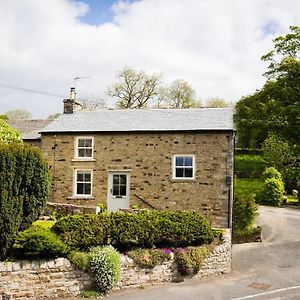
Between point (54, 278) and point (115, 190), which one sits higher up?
point (115, 190)

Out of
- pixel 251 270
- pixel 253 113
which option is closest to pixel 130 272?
pixel 251 270

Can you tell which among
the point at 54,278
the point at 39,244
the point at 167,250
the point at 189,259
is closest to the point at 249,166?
the point at 189,259

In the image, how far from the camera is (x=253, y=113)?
41062 millimetres

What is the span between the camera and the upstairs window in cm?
2152

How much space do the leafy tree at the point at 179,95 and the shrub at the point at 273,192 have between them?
84.3 ft

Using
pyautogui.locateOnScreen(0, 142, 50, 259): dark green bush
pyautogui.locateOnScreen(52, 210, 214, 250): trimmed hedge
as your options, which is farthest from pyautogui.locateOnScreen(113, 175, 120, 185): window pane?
pyautogui.locateOnScreen(0, 142, 50, 259): dark green bush

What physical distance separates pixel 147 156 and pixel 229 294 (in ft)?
31.1

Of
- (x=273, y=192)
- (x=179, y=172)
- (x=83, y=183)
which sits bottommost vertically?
(x=273, y=192)

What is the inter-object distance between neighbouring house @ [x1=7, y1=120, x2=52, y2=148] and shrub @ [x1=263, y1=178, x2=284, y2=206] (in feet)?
54.7

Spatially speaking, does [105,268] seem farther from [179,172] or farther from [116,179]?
[116,179]

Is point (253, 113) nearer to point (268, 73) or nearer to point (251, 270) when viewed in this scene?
point (268, 73)

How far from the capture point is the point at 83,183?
21.6 m

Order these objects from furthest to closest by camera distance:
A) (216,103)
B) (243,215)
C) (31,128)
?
1. (216,103)
2. (31,128)
3. (243,215)

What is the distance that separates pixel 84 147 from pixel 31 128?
283 inches
